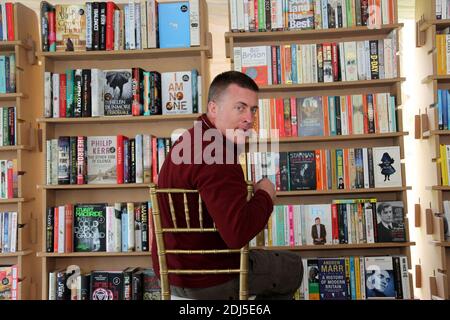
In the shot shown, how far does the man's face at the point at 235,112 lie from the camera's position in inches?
Result: 73.0

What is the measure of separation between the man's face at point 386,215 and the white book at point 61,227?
6.20 ft

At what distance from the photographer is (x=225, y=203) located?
160cm

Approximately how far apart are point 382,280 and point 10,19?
8.94 ft

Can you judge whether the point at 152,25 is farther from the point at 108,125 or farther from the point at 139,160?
the point at 139,160

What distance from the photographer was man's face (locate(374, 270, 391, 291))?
3412mm

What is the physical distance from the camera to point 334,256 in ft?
11.9

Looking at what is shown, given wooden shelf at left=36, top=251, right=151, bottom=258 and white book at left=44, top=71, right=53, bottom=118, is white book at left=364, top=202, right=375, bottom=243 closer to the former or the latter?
wooden shelf at left=36, top=251, right=151, bottom=258

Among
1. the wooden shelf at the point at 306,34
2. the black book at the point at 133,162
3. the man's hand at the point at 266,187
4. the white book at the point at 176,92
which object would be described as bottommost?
the man's hand at the point at 266,187

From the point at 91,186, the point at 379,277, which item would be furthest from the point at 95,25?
the point at 379,277

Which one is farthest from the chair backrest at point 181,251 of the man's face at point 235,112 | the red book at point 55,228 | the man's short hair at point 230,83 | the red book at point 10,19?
the red book at point 10,19

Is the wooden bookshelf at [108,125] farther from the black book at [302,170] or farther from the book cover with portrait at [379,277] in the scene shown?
the book cover with portrait at [379,277]

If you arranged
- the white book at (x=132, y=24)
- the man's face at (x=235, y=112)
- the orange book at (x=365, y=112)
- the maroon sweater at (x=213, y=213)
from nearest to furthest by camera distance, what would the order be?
the maroon sweater at (x=213, y=213) < the man's face at (x=235, y=112) < the orange book at (x=365, y=112) < the white book at (x=132, y=24)
